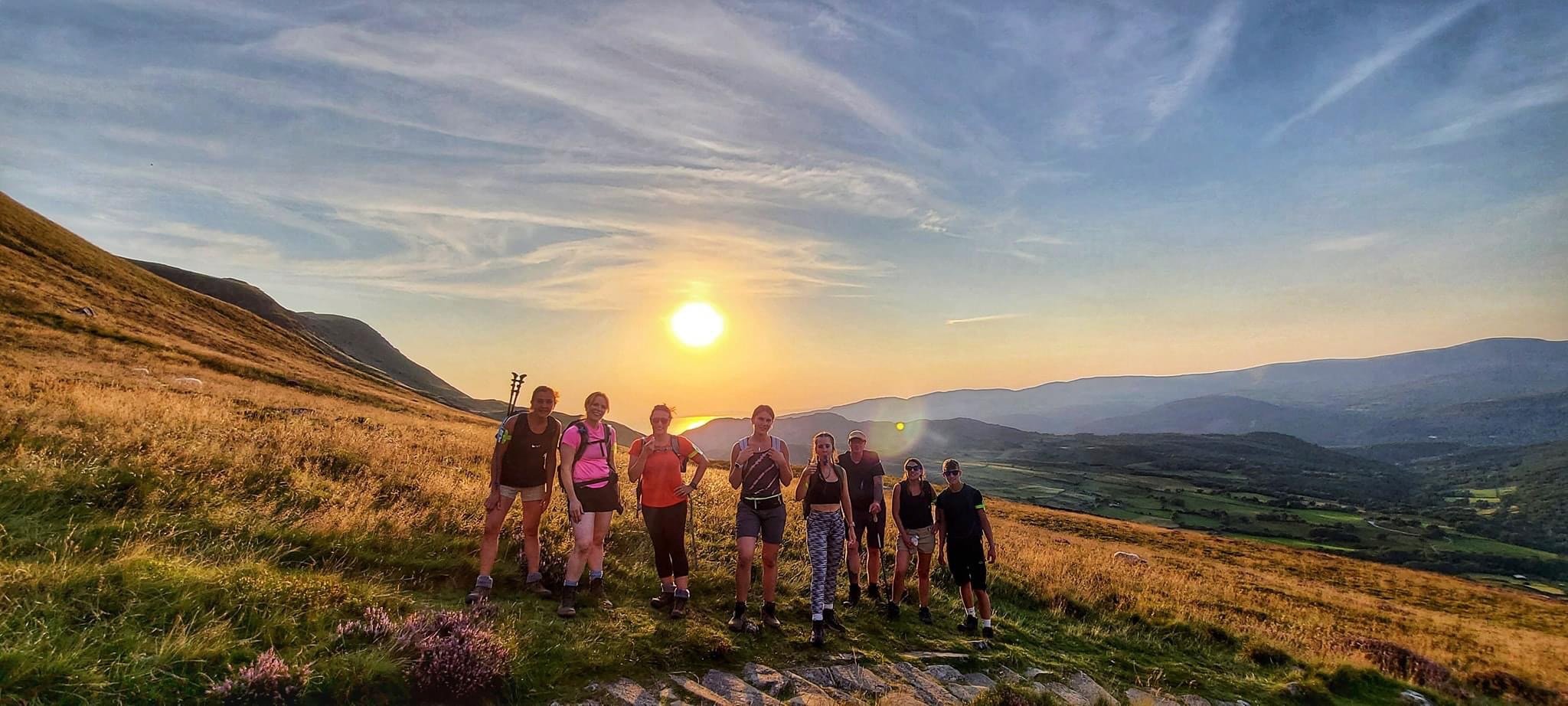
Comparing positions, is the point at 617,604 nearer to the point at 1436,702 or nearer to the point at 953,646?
the point at 953,646

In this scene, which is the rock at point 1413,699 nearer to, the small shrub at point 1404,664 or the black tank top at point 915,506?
the small shrub at point 1404,664

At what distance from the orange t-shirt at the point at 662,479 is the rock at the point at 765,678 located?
88.1 inches

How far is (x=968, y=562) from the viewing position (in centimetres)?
1002

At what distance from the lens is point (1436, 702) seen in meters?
10.9

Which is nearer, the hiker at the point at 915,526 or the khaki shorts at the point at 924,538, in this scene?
the hiker at the point at 915,526

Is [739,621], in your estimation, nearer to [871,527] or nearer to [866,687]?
[866,687]


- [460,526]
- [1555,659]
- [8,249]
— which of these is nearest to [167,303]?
[8,249]

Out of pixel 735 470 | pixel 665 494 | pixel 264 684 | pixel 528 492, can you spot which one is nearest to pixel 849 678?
pixel 735 470

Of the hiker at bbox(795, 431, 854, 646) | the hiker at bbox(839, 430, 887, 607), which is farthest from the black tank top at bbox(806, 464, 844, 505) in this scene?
the hiker at bbox(839, 430, 887, 607)

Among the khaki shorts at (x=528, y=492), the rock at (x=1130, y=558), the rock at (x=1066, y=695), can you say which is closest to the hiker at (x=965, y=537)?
the rock at (x=1066, y=695)

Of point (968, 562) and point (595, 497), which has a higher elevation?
point (595, 497)

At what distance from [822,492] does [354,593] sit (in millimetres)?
5520

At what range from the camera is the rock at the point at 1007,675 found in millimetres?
7953

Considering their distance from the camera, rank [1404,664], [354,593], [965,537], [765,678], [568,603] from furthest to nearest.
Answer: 1. [1404,664]
2. [965,537]
3. [568,603]
4. [765,678]
5. [354,593]
